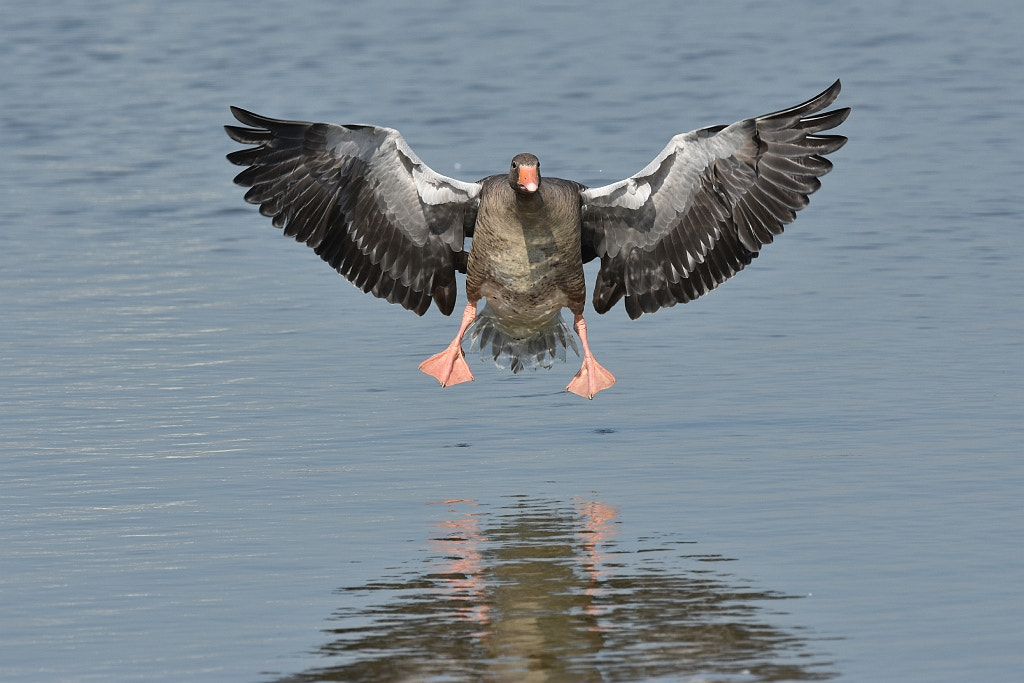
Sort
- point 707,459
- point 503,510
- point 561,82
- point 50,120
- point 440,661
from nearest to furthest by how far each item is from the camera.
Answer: point 440,661 < point 503,510 < point 707,459 < point 50,120 < point 561,82

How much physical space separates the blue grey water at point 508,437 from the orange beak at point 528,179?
1.36 m

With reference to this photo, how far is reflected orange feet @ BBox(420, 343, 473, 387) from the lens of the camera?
10648 millimetres

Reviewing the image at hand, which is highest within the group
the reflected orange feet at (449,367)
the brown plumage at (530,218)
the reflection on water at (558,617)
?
the brown plumage at (530,218)

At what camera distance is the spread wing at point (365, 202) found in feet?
34.1

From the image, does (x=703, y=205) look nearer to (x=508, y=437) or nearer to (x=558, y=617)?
(x=508, y=437)

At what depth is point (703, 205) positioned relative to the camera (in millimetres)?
10742

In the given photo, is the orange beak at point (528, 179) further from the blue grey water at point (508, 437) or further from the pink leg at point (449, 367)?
the blue grey water at point (508, 437)

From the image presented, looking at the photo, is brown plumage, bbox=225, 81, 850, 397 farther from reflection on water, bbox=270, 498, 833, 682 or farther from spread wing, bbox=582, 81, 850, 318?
reflection on water, bbox=270, 498, 833, 682

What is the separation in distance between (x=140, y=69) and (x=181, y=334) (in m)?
11.8

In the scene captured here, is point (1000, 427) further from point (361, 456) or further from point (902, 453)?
point (361, 456)

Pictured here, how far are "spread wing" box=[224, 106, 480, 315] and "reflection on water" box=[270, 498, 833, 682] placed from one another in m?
2.90

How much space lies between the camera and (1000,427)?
9.69 meters

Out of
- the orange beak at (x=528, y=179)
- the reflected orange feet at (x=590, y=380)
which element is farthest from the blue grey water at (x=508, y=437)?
the orange beak at (x=528, y=179)

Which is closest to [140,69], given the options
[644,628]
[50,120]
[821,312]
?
[50,120]
